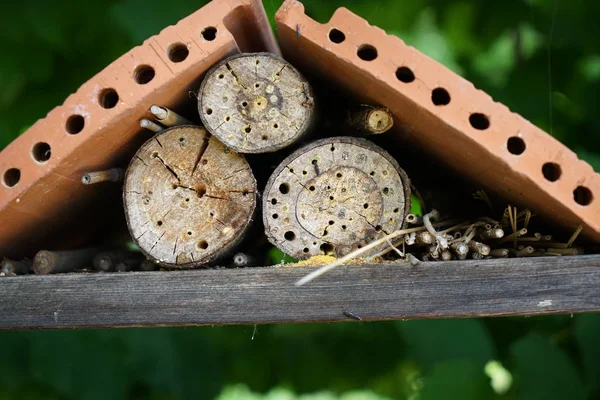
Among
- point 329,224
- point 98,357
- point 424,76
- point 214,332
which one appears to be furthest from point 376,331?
point 424,76

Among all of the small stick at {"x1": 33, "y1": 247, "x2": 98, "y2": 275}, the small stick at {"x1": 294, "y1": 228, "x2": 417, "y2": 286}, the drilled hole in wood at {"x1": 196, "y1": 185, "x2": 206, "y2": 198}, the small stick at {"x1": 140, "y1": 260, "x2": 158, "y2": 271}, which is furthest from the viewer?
the small stick at {"x1": 140, "y1": 260, "x2": 158, "y2": 271}

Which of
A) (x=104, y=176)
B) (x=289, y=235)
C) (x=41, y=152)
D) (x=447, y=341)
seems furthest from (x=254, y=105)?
(x=447, y=341)

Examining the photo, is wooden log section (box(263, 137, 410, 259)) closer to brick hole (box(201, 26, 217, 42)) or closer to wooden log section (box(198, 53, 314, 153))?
wooden log section (box(198, 53, 314, 153))

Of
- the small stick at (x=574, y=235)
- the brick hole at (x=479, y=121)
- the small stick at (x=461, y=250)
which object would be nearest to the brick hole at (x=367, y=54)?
the brick hole at (x=479, y=121)

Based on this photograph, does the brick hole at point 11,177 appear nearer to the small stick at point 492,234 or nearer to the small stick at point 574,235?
the small stick at point 492,234

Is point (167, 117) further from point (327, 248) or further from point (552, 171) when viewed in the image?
point (552, 171)

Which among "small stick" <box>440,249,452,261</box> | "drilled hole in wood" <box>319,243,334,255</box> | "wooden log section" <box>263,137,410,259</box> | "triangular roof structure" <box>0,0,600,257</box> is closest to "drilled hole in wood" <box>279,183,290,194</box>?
"wooden log section" <box>263,137,410,259</box>
